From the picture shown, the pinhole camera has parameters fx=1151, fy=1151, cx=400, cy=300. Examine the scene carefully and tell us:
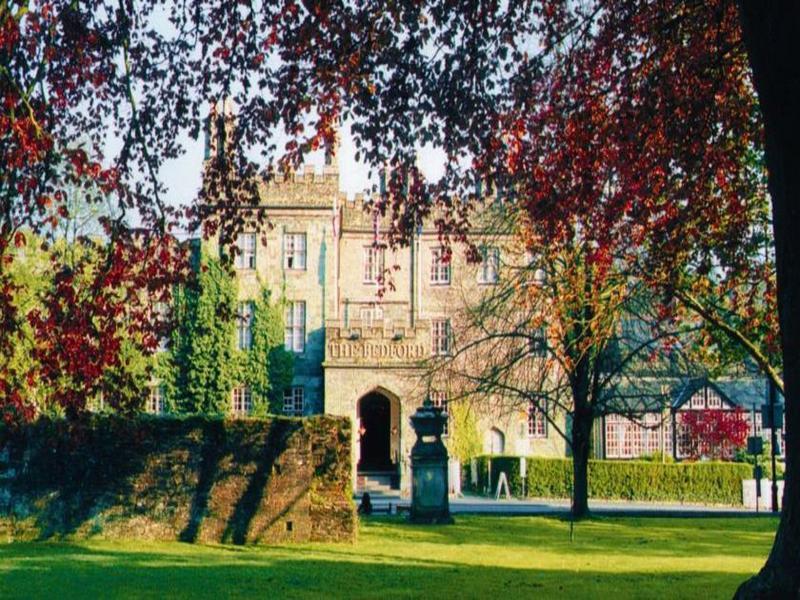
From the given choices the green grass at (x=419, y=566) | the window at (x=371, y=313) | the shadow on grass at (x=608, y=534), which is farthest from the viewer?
the window at (x=371, y=313)

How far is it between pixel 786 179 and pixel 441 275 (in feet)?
151

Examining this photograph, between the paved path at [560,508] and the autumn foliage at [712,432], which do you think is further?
the autumn foliage at [712,432]

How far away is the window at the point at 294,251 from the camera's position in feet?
165

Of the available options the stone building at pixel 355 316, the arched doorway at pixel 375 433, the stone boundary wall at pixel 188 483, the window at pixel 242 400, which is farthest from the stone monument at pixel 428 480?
the window at pixel 242 400

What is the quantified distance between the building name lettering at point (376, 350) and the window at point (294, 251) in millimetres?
5436

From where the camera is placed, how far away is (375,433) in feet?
166

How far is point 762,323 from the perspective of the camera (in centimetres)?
1952

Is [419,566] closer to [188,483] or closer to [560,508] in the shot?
[188,483]

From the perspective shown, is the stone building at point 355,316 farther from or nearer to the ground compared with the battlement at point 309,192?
nearer to the ground

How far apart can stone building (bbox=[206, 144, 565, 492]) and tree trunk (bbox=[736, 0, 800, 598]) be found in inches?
1459

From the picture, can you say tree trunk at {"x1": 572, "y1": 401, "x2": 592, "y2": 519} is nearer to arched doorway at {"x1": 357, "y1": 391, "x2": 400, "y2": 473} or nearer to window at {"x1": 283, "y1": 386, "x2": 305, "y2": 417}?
arched doorway at {"x1": 357, "y1": 391, "x2": 400, "y2": 473}

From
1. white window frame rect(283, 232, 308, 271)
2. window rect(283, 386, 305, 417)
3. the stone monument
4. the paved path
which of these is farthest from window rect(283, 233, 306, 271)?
the stone monument

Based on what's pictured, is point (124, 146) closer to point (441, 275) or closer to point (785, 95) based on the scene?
point (785, 95)

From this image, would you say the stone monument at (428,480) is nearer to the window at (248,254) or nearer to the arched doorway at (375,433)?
the arched doorway at (375,433)
